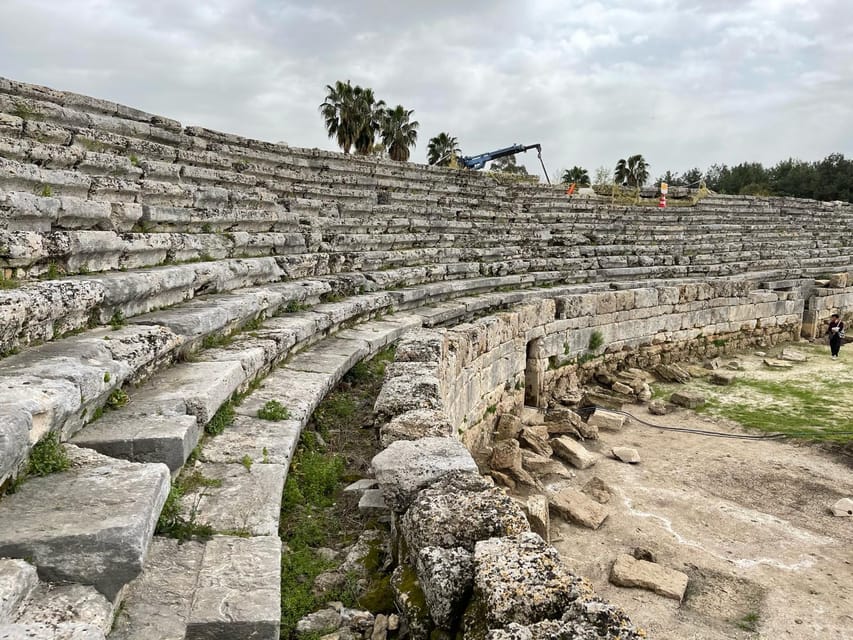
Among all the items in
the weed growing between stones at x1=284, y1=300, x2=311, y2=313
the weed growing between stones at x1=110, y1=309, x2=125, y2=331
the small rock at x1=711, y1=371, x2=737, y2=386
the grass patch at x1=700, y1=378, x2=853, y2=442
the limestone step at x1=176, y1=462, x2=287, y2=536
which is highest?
the weed growing between stones at x1=110, y1=309, x2=125, y2=331

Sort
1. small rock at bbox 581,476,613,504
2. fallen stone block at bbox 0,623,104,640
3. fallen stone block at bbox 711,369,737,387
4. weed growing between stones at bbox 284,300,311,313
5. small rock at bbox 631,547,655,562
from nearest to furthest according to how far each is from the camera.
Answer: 1. fallen stone block at bbox 0,623,104,640
2. small rock at bbox 631,547,655,562
3. weed growing between stones at bbox 284,300,311,313
4. small rock at bbox 581,476,613,504
5. fallen stone block at bbox 711,369,737,387

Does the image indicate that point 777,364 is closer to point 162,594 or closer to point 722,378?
point 722,378

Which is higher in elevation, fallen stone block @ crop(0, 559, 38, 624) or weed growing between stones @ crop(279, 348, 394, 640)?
fallen stone block @ crop(0, 559, 38, 624)

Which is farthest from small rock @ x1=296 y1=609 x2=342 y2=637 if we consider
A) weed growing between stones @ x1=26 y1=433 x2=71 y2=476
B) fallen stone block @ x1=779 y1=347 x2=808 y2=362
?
fallen stone block @ x1=779 y1=347 x2=808 y2=362

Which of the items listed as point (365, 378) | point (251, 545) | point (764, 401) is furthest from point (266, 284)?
point (764, 401)

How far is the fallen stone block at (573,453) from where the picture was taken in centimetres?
805

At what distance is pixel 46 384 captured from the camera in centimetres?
256

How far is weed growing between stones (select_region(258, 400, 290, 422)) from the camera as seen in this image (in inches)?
157

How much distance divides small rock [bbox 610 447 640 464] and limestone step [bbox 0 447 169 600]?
716cm

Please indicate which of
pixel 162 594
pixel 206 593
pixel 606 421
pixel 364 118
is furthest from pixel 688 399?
pixel 364 118

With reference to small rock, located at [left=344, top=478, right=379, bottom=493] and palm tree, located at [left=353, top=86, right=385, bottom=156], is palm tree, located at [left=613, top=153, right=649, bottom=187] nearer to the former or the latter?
palm tree, located at [left=353, top=86, right=385, bottom=156]

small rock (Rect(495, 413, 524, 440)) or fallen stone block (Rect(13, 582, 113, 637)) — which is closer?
fallen stone block (Rect(13, 582, 113, 637))

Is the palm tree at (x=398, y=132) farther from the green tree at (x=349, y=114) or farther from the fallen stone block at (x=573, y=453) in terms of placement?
the fallen stone block at (x=573, y=453)

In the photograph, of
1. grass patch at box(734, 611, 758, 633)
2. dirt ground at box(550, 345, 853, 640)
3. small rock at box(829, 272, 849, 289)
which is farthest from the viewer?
small rock at box(829, 272, 849, 289)
